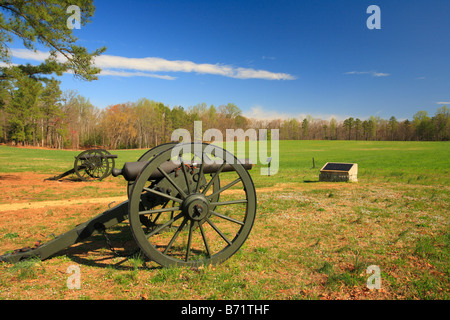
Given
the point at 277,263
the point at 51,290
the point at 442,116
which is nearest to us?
the point at 51,290

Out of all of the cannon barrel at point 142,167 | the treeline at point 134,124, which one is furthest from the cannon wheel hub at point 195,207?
the treeline at point 134,124

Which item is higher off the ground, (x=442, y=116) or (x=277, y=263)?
(x=442, y=116)

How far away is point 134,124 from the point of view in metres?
76.8

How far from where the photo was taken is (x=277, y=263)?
429 cm

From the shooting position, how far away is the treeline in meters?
54.6

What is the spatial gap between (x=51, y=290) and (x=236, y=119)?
279ft

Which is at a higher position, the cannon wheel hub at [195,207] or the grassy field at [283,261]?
the cannon wheel hub at [195,207]

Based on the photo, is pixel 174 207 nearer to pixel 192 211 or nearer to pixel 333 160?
pixel 192 211

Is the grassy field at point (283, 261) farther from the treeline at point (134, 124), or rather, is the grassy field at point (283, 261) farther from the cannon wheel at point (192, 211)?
the treeline at point (134, 124)

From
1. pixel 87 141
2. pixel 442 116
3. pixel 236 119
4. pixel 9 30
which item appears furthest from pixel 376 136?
pixel 9 30

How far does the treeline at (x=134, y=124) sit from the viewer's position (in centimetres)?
5459

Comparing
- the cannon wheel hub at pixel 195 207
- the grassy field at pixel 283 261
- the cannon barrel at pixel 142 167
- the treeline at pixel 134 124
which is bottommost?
the grassy field at pixel 283 261
